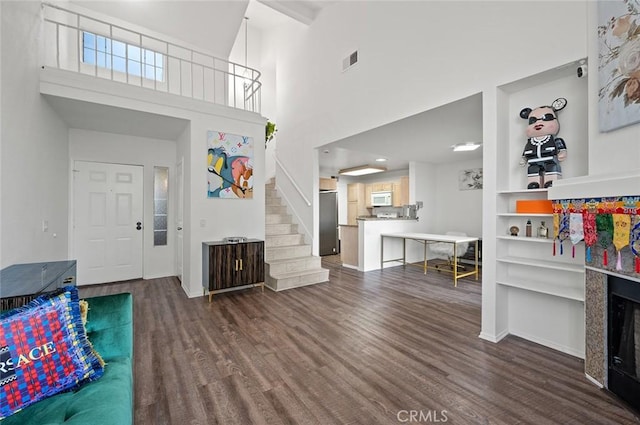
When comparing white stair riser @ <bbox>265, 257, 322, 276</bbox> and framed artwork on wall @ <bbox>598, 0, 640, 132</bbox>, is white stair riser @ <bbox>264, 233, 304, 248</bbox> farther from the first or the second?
framed artwork on wall @ <bbox>598, 0, 640, 132</bbox>

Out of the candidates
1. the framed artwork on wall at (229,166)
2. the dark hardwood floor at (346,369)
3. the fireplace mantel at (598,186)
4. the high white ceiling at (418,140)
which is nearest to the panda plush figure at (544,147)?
the fireplace mantel at (598,186)

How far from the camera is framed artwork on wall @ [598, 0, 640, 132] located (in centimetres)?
183

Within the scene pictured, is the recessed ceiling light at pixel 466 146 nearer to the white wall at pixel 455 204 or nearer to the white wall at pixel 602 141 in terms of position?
the white wall at pixel 455 204

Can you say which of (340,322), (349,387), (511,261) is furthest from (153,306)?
(511,261)

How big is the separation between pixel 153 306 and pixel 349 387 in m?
2.90

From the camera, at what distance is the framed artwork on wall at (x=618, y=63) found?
183cm

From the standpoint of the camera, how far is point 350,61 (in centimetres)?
449

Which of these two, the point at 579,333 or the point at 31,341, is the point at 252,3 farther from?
the point at 579,333

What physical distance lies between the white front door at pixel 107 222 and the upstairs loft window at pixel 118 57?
6.27 ft

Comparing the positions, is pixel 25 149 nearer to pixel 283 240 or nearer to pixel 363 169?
pixel 283 240

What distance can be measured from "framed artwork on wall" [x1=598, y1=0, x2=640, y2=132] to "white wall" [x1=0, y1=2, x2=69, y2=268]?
4.49m

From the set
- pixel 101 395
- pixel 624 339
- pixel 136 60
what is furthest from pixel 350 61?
pixel 101 395

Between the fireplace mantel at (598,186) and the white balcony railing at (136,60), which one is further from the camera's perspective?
the white balcony railing at (136,60)

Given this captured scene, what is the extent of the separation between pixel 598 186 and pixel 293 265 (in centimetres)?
388
